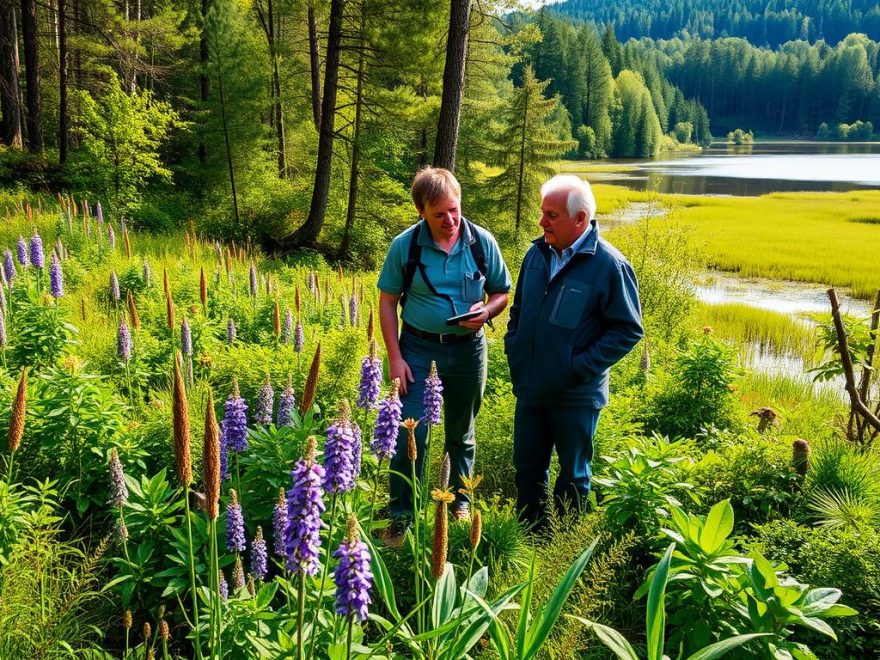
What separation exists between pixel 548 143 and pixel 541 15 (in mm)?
84071

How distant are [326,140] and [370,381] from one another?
14600 millimetres

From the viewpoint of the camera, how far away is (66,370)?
13.8 ft

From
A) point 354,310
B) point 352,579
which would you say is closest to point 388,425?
point 352,579

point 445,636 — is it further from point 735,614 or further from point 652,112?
A: point 652,112

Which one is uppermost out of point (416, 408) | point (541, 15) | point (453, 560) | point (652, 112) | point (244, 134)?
point (541, 15)

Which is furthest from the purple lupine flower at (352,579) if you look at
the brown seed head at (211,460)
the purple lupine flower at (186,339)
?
the purple lupine flower at (186,339)

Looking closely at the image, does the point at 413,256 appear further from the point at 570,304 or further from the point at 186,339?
the point at 186,339

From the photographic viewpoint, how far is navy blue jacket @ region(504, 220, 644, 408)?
3748 millimetres

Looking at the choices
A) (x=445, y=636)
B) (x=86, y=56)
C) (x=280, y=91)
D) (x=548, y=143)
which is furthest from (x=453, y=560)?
(x=86, y=56)

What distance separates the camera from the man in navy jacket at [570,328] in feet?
12.3

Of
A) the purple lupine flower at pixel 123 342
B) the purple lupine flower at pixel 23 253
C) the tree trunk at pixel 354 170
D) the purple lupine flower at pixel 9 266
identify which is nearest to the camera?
the purple lupine flower at pixel 123 342

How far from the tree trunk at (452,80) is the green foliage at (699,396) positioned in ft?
21.6

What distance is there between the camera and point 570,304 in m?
3.80

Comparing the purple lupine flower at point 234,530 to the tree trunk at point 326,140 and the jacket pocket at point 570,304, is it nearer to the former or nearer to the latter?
the jacket pocket at point 570,304
